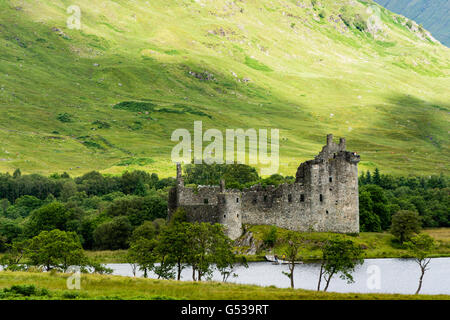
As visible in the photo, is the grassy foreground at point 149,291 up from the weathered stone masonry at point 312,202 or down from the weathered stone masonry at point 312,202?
down

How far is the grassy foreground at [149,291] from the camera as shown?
115 feet

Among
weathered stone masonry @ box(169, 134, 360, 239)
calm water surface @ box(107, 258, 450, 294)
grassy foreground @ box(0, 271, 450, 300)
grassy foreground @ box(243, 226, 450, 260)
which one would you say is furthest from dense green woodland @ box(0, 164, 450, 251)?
grassy foreground @ box(0, 271, 450, 300)

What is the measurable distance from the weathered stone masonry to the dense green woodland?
11541 mm

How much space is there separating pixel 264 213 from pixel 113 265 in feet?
78.0

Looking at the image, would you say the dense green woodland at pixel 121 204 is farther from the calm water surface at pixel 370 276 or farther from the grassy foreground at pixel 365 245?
the calm water surface at pixel 370 276

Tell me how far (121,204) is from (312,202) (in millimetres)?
42107

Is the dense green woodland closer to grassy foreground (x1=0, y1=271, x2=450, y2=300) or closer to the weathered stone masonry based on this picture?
the weathered stone masonry

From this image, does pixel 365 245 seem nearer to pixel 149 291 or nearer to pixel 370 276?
pixel 370 276

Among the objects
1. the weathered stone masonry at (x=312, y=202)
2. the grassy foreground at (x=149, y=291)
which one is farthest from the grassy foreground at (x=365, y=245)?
the grassy foreground at (x=149, y=291)

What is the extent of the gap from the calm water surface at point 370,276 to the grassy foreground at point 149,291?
60.0ft

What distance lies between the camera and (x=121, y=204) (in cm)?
11075

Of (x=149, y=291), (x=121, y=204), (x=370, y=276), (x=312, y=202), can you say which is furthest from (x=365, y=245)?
(x=149, y=291)

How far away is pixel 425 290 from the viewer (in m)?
59.6
